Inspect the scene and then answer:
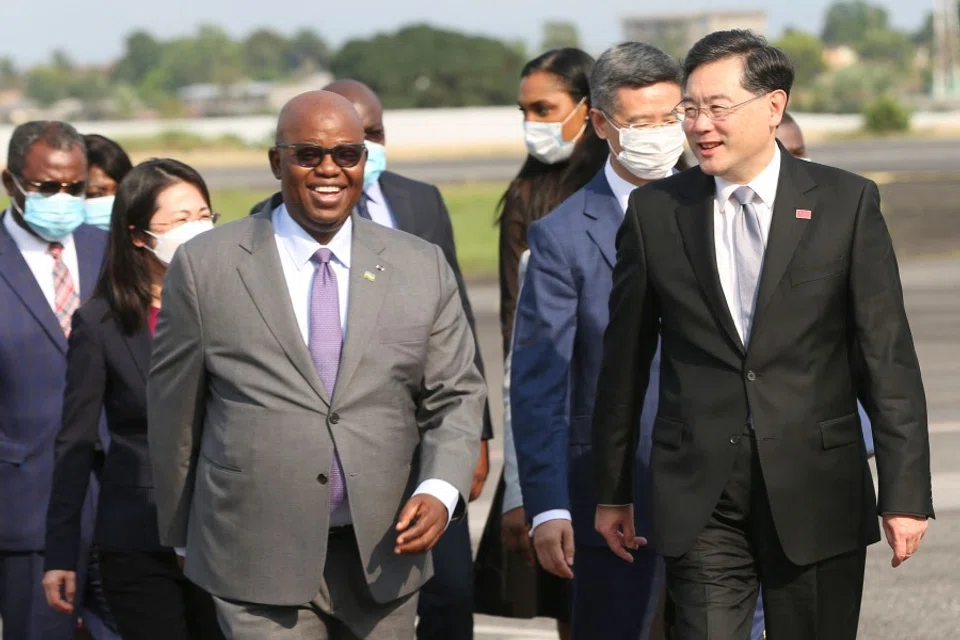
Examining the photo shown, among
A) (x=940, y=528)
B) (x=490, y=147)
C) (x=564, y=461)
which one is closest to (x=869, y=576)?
(x=940, y=528)

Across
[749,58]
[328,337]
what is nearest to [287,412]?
[328,337]

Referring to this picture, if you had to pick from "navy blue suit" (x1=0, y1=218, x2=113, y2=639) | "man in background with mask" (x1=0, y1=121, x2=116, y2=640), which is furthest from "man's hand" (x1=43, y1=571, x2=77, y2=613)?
"navy blue suit" (x1=0, y1=218, x2=113, y2=639)

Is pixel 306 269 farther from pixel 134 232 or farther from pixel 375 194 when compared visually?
pixel 375 194

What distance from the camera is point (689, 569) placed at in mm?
4281

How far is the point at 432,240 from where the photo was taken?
704 centimetres

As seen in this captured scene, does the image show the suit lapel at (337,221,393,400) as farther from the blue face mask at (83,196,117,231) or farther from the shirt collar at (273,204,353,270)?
the blue face mask at (83,196,117,231)

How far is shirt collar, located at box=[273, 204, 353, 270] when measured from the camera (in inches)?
172

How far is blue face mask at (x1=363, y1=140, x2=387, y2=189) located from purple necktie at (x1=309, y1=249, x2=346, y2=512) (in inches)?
114

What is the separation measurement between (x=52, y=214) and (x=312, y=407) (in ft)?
8.37

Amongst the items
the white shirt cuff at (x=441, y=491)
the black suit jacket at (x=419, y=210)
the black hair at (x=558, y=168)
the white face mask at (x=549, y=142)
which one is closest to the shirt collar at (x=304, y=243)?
the white shirt cuff at (x=441, y=491)

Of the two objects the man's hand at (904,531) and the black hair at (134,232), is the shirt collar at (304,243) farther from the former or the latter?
the man's hand at (904,531)

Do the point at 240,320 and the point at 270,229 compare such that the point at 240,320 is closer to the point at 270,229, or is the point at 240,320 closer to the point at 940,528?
the point at 270,229

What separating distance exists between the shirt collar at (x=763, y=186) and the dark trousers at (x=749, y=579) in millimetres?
584

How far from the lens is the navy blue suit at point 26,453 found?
19.2 feet
